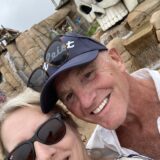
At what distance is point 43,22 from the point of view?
74.5 ft

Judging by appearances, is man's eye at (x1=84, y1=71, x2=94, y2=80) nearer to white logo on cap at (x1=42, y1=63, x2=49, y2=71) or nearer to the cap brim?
the cap brim

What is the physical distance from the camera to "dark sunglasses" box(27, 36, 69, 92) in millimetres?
2484

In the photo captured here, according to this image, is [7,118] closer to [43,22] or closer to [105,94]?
[105,94]

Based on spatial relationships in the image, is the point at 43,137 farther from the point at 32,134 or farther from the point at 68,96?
the point at 68,96

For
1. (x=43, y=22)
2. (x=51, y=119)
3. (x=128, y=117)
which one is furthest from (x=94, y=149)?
(x=43, y=22)

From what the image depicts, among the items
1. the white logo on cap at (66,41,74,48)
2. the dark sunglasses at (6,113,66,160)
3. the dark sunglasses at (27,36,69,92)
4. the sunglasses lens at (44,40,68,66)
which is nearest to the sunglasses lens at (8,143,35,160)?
the dark sunglasses at (6,113,66,160)

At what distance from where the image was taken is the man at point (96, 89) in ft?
8.17

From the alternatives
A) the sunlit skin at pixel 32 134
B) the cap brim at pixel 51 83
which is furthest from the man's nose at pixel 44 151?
the cap brim at pixel 51 83

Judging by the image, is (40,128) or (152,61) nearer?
(40,128)

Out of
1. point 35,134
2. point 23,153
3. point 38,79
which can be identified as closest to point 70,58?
point 38,79

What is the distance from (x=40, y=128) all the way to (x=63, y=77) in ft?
1.14

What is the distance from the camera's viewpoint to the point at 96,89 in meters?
2.55

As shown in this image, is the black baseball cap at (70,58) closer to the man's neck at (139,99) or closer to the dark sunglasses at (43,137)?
the dark sunglasses at (43,137)

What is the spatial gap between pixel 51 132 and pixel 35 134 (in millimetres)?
94
